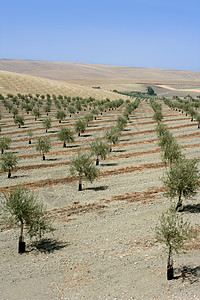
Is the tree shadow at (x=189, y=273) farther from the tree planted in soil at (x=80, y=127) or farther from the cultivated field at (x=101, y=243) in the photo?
the tree planted in soil at (x=80, y=127)

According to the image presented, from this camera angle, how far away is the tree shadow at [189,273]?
60.9ft

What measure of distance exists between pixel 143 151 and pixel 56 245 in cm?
3587

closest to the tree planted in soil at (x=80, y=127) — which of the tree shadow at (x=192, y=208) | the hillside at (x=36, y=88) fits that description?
the tree shadow at (x=192, y=208)

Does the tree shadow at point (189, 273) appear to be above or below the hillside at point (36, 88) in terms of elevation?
below

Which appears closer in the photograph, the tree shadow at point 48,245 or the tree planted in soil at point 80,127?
the tree shadow at point 48,245

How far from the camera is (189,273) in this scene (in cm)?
1912

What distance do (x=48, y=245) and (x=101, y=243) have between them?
4.89 metres

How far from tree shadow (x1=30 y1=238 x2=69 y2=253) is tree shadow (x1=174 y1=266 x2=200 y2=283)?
10313 millimetres

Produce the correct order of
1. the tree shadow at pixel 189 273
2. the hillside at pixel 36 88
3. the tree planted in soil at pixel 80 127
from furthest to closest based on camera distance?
1. the hillside at pixel 36 88
2. the tree planted in soil at pixel 80 127
3. the tree shadow at pixel 189 273

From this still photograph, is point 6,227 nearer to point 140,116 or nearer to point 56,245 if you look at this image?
point 56,245

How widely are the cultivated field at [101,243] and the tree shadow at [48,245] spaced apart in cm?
9

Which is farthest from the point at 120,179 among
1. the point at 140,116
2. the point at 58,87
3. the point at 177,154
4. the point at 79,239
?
the point at 58,87

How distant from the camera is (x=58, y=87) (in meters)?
178

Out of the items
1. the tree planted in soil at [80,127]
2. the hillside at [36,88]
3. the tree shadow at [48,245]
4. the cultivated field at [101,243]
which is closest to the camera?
the cultivated field at [101,243]
